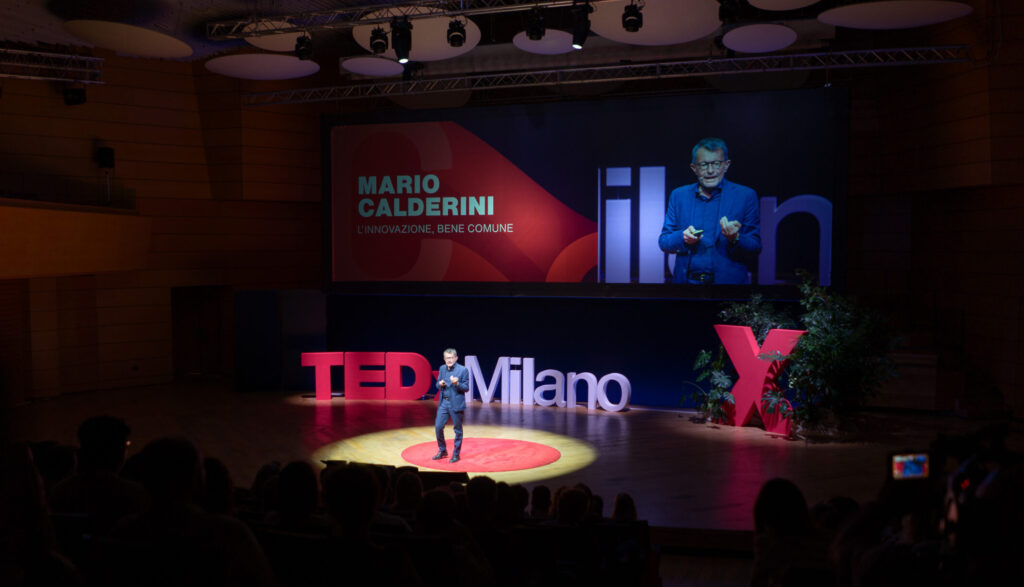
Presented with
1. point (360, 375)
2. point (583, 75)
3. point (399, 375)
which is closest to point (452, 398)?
point (399, 375)

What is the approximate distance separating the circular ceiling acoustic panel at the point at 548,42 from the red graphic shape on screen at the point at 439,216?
180 centimetres

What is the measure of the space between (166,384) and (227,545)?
501 inches

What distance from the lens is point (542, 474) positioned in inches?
301

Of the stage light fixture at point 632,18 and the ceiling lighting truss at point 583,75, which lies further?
the ceiling lighting truss at point 583,75

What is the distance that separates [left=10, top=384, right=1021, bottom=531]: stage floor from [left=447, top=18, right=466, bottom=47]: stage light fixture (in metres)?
4.80

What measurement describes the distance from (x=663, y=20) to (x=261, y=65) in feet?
16.4

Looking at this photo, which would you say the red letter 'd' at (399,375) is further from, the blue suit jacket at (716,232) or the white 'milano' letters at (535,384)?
the blue suit jacket at (716,232)

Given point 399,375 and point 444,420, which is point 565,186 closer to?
point 399,375

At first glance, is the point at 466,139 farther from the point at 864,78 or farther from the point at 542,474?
the point at 864,78

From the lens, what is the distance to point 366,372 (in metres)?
12.3

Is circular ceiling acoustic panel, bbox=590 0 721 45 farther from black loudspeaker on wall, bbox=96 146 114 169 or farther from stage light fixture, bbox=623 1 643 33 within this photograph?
black loudspeaker on wall, bbox=96 146 114 169

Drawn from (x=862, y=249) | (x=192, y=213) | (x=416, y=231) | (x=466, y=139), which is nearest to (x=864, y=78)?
(x=862, y=249)

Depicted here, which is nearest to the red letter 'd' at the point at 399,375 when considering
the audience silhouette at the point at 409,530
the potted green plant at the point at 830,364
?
the potted green plant at the point at 830,364

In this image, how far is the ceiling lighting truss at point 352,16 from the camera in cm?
881
